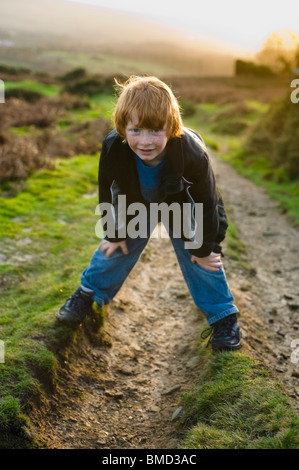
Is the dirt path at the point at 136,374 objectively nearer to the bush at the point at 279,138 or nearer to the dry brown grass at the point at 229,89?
the bush at the point at 279,138

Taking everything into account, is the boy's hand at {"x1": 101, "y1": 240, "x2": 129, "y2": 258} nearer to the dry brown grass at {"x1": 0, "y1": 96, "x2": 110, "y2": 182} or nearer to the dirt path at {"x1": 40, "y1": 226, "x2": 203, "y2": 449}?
the dirt path at {"x1": 40, "y1": 226, "x2": 203, "y2": 449}

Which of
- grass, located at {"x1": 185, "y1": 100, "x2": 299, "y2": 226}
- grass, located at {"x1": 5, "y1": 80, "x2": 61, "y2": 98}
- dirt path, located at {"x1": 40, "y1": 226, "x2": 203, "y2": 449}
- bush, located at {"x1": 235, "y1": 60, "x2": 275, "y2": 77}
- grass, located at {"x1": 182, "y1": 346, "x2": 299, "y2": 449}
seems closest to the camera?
grass, located at {"x1": 182, "y1": 346, "x2": 299, "y2": 449}

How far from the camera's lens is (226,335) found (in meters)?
3.62

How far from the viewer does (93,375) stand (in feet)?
11.9

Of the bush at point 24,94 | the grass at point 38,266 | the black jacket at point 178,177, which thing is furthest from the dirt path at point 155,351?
the bush at point 24,94

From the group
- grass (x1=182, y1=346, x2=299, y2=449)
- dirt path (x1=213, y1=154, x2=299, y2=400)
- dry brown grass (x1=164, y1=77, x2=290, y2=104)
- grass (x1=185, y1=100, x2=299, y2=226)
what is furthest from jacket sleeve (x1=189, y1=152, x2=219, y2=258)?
dry brown grass (x1=164, y1=77, x2=290, y2=104)

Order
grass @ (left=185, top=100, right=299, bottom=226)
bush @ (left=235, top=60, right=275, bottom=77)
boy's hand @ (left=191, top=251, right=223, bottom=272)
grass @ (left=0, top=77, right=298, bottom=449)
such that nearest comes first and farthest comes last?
grass @ (left=0, top=77, right=298, bottom=449) → boy's hand @ (left=191, top=251, right=223, bottom=272) → grass @ (left=185, top=100, right=299, bottom=226) → bush @ (left=235, top=60, right=275, bottom=77)

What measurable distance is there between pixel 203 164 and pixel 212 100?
97.9ft

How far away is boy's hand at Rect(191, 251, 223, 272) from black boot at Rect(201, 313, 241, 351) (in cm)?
49

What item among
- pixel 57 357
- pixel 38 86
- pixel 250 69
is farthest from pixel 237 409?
pixel 250 69

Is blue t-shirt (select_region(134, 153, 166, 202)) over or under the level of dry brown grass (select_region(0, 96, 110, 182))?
over

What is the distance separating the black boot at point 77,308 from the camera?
370 centimetres

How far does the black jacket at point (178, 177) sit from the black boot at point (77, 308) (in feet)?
3.27

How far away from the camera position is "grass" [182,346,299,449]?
2578mm
